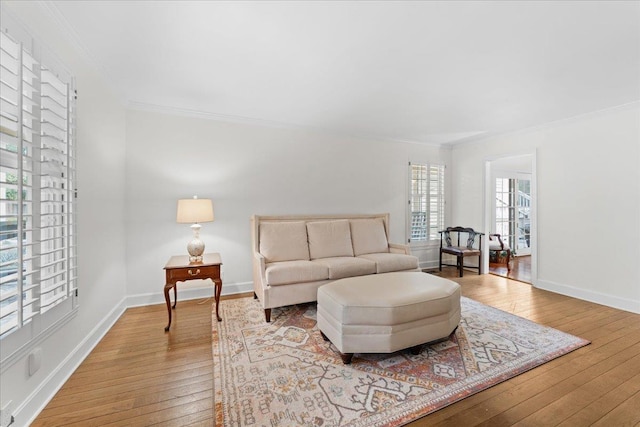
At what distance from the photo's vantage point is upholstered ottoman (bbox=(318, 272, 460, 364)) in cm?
207

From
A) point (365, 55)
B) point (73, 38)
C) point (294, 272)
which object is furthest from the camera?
point (294, 272)

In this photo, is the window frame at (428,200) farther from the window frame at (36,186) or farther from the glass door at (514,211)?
the window frame at (36,186)

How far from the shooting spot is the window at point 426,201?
203 inches

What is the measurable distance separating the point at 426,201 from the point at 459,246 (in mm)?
1055

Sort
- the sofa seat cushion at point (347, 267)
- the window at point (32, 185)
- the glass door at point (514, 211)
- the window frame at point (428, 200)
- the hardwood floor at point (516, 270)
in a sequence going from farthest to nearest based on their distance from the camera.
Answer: the glass door at point (514, 211) < the window frame at point (428, 200) < the hardwood floor at point (516, 270) < the sofa seat cushion at point (347, 267) < the window at point (32, 185)

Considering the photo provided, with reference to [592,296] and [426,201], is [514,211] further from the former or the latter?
[592,296]

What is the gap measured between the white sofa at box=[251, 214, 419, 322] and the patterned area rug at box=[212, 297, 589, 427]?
0.37 m

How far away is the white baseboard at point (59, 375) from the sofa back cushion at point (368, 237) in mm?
2930

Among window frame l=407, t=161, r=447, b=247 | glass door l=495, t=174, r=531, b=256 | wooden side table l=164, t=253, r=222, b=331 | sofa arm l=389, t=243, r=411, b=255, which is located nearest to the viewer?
wooden side table l=164, t=253, r=222, b=331

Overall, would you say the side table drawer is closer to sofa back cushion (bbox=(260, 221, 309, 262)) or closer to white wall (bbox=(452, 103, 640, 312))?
sofa back cushion (bbox=(260, 221, 309, 262))

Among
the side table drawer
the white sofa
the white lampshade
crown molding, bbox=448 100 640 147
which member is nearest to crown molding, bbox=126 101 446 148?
the white lampshade

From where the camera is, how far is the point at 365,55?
2.23 meters

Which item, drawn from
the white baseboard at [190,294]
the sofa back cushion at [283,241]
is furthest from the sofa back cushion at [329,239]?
the white baseboard at [190,294]

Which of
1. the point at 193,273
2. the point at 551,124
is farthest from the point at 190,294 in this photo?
the point at 551,124
